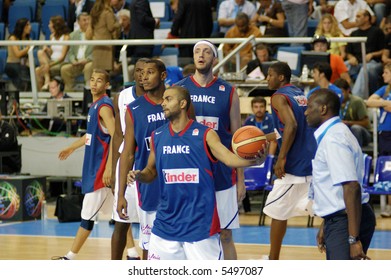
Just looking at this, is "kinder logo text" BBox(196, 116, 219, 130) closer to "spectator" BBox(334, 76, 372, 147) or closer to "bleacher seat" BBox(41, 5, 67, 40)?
"spectator" BBox(334, 76, 372, 147)

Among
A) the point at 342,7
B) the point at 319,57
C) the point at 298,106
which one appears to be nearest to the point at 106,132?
the point at 298,106

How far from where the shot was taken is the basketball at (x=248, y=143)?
7.05m

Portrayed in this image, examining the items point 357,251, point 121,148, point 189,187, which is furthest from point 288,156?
point 357,251

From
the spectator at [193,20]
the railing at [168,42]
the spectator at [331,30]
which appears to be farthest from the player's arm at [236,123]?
the spectator at [193,20]

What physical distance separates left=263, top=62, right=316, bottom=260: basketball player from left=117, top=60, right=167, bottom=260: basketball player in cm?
190

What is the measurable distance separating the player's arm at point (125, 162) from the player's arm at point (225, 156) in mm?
1313

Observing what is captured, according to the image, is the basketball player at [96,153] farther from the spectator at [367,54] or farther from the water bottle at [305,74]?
the spectator at [367,54]

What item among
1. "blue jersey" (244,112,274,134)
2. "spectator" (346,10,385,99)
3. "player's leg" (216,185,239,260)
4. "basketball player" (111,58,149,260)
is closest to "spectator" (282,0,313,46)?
"spectator" (346,10,385,99)

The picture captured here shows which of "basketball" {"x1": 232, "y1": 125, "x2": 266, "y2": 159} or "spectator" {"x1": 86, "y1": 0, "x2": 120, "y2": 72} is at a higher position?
"spectator" {"x1": 86, "y1": 0, "x2": 120, "y2": 72}

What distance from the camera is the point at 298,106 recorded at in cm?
1023

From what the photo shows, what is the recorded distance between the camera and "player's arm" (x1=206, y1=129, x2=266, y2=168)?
7.06 meters

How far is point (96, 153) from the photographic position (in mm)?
10812
